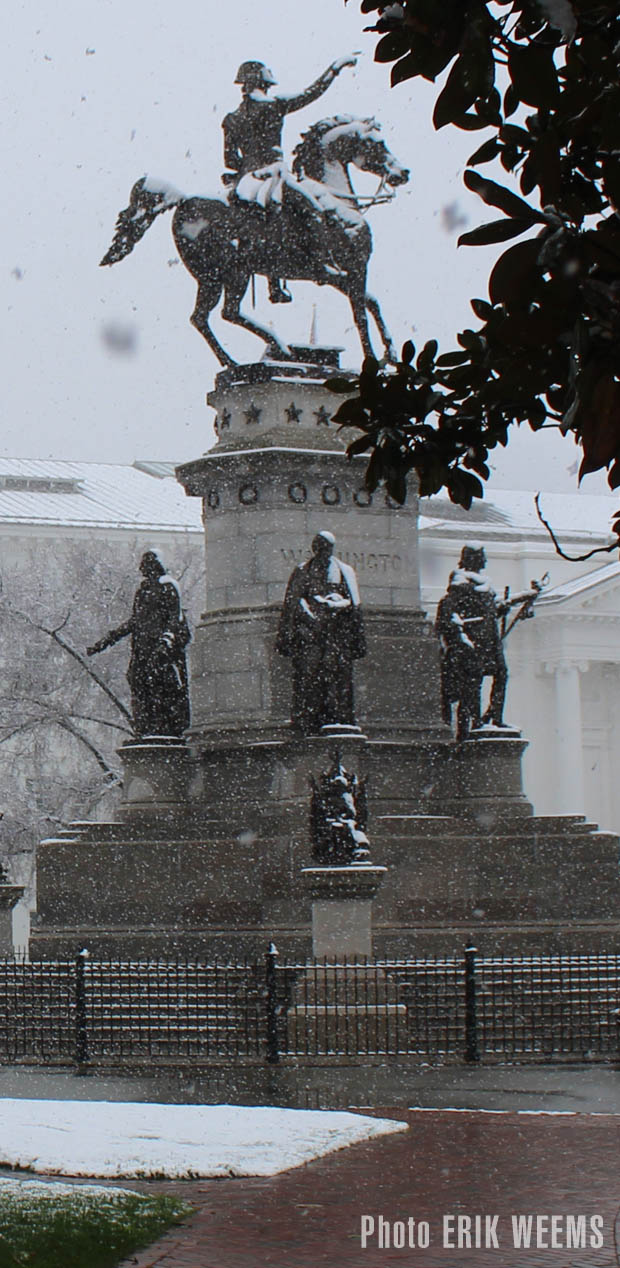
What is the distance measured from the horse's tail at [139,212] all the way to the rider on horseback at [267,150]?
847mm

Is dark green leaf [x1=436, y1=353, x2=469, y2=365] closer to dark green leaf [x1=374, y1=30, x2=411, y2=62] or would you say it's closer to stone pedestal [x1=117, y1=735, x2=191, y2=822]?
dark green leaf [x1=374, y1=30, x2=411, y2=62]

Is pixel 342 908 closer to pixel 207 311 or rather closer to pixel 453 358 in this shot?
pixel 207 311

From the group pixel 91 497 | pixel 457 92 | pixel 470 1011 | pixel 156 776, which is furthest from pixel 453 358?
pixel 91 497

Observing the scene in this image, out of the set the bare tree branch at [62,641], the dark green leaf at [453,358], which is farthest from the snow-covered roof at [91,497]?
the dark green leaf at [453,358]

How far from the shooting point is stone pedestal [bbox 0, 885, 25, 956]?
2202 cm

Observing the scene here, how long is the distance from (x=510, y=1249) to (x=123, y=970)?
1064 cm

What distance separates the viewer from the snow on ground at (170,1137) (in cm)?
1166

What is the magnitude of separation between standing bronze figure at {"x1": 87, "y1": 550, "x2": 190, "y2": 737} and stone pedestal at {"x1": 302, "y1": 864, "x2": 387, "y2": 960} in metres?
5.69

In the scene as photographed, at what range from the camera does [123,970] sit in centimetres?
1917

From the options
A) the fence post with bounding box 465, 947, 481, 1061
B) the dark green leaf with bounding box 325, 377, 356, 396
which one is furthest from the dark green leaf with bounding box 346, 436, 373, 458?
the fence post with bounding box 465, 947, 481, 1061

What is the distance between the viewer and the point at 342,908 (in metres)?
19.4

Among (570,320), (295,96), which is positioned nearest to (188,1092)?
(570,320)

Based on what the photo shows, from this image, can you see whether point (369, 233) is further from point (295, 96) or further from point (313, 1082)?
point (313, 1082)

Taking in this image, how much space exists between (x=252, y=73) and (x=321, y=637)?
26.4 feet
